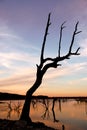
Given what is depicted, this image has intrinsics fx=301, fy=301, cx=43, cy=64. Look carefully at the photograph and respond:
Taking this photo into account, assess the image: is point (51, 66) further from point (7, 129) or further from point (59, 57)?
point (7, 129)

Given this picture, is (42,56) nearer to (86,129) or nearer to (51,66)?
(51,66)

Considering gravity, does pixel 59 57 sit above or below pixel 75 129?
above

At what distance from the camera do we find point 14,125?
67.3 feet

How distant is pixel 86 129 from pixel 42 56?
7.59 meters

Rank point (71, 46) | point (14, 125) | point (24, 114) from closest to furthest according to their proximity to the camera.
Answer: point (14, 125) → point (24, 114) → point (71, 46)

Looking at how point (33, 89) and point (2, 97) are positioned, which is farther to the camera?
point (2, 97)

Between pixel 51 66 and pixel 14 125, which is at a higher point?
pixel 51 66

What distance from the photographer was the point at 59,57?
2691cm

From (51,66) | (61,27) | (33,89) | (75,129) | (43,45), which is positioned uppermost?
(61,27)

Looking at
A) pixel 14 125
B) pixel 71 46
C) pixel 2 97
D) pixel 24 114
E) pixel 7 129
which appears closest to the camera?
pixel 7 129

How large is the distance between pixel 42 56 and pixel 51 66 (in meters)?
1.35

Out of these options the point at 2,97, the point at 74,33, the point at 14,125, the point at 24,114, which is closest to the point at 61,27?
the point at 74,33

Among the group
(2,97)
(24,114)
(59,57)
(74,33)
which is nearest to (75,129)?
(24,114)

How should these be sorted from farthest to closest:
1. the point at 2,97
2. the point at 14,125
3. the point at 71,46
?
the point at 2,97 < the point at 71,46 < the point at 14,125
